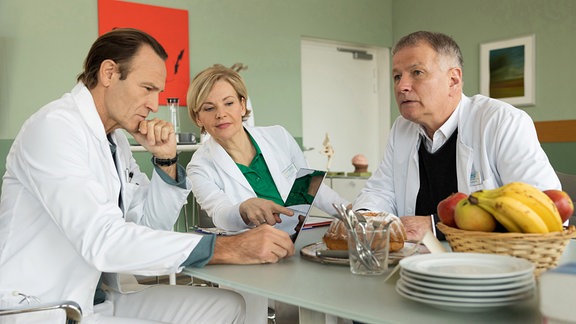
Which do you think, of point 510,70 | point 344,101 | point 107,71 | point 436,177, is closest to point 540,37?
point 510,70

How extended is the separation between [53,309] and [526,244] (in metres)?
0.96

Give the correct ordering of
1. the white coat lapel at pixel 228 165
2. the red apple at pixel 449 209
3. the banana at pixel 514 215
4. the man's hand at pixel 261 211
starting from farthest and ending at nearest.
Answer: the white coat lapel at pixel 228 165
the man's hand at pixel 261 211
the red apple at pixel 449 209
the banana at pixel 514 215

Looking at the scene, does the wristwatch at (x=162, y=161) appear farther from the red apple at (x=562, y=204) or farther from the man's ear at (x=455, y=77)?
the red apple at (x=562, y=204)

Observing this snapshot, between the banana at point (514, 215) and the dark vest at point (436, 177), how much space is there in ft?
3.28

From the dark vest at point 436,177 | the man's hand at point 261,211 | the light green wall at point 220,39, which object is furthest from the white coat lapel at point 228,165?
the light green wall at point 220,39

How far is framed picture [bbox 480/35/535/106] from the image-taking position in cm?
552

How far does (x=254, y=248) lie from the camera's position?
1406 millimetres

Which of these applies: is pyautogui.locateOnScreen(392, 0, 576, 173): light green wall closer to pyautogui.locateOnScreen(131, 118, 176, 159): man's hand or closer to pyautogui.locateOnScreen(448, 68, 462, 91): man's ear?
pyautogui.locateOnScreen(448, 68, 462, 91): man's ear

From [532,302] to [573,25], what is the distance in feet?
16.4

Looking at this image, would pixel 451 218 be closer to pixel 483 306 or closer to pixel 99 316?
pixel 483 306

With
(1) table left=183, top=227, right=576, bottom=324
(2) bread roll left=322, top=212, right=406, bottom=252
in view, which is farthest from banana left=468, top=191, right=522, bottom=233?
(2) bread roll left=322, top=212, right=406, bottom=252

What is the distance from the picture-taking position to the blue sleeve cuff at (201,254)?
1.38 meters

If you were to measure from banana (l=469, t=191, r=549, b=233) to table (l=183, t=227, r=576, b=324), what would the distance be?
12 cm

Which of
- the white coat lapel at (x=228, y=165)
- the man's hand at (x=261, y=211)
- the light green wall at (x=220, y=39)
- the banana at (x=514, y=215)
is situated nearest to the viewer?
the banana at (x=514, y=215)
